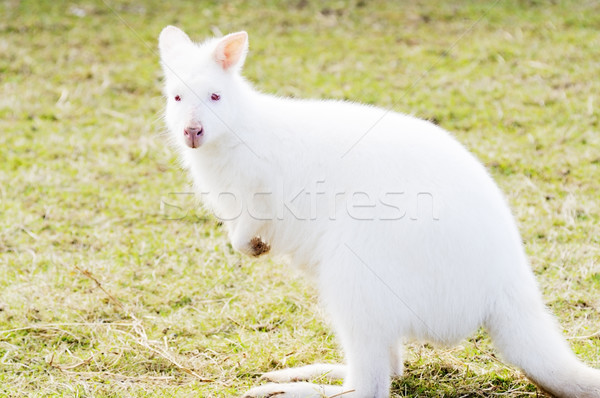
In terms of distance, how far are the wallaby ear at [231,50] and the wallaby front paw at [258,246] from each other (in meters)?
0.66

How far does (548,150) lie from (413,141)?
8.24ft

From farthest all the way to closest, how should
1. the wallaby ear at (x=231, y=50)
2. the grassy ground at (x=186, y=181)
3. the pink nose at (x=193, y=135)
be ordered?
the grassy ground at (x=186, y=181) → the wallaby ear at (x=231, y=50) → the pink nose at (x=193, y=135)

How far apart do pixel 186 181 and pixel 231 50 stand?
197cm

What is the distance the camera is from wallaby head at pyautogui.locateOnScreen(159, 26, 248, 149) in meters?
2.81

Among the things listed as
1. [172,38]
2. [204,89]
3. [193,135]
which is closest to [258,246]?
[193,135]

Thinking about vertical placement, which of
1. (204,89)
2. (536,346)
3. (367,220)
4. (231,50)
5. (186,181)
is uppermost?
(231,50)

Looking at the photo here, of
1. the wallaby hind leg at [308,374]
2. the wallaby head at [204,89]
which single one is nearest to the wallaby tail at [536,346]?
the wallaby hind leg at [308,374]

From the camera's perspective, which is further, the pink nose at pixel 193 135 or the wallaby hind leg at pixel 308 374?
the wallaby hind leg at pixel 308 374

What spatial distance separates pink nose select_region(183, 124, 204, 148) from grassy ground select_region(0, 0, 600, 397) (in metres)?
0.90

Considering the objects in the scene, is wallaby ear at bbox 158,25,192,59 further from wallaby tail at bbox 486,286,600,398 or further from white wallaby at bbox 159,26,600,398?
wallaby tail at bbox 486,286,600,398

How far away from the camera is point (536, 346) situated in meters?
2.54

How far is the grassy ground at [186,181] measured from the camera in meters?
3.14

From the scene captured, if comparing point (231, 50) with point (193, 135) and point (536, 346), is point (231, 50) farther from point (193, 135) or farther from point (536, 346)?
point (536, 346)

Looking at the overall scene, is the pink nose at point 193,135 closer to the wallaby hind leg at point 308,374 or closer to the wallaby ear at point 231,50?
the wallaby ear at point 231,50
